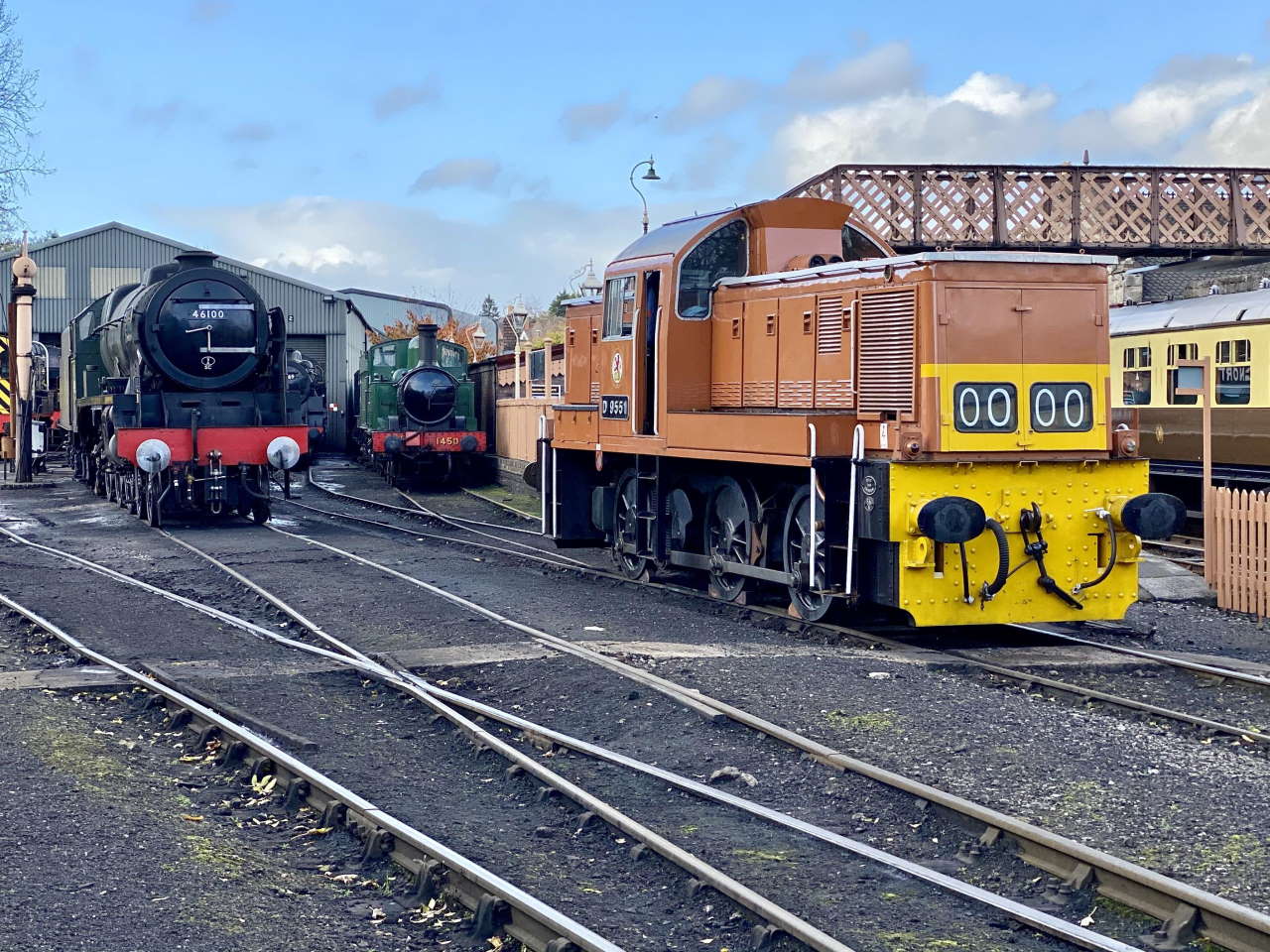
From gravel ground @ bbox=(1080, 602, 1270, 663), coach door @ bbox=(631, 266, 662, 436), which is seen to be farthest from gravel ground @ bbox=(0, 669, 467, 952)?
gravel ground @ bbox=(1080, 602, 1270, 663)

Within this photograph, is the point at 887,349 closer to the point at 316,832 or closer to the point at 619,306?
the point at 619,306

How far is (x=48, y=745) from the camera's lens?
7.39 m

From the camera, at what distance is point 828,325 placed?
11.3 meters

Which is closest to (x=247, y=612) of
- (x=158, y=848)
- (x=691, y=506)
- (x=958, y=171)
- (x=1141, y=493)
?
(x=691, y=506)

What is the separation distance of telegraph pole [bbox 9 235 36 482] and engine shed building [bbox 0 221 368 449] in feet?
44.1

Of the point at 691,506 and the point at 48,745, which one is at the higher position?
the point at 691,506

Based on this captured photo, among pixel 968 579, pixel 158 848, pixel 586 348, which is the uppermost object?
pixel 586 348

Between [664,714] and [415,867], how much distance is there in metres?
2.74

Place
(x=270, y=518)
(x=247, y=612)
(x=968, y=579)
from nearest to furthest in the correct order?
(x=968, y=579) → (x=247, y=612) → (x=270, y=518)

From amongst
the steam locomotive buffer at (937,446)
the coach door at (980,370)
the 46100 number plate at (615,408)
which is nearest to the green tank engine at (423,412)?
→ the 46100 number plate at (615,408)

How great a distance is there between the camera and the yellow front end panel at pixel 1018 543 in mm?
9930

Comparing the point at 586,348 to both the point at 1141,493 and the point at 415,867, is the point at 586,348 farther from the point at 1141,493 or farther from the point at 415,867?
the point at 415,867

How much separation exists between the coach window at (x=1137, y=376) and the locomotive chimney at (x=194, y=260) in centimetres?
1351

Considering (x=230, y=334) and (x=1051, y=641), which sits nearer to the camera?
(x=1051, y=641)
